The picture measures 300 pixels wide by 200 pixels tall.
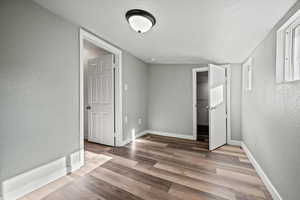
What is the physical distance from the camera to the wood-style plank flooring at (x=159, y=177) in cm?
150

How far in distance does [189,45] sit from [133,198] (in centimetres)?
248

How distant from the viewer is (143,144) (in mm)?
3105

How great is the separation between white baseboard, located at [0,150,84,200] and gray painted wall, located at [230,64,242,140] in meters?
3.38

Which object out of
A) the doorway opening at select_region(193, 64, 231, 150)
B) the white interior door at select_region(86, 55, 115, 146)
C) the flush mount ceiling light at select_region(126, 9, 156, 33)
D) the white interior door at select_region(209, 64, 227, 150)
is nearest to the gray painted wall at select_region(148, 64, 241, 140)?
the doorway opening at select_region(193, 64, 231, 150)

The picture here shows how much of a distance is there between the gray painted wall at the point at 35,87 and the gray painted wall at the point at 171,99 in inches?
93.5

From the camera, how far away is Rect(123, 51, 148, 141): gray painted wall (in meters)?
3.10

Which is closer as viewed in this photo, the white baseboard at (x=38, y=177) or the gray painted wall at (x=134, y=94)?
the white baseboard at (x=38, y=177)

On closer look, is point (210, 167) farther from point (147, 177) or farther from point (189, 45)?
point (189, 45)

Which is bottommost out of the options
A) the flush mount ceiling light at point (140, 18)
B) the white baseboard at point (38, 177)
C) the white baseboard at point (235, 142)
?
the white baseboard at point (235, 142)

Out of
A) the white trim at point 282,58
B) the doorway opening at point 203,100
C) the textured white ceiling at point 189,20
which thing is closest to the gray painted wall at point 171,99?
the textured white ceiling at point 189,20

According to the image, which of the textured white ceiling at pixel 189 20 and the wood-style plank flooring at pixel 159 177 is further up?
the textured white ceiling at pixel 189 20

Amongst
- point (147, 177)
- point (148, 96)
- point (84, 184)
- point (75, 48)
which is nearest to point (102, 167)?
point (84, 184)

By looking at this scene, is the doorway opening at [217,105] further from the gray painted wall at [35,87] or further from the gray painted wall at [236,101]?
the gray painted wall at [35,87]

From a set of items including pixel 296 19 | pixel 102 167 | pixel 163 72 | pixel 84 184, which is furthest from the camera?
pixel 163 72
